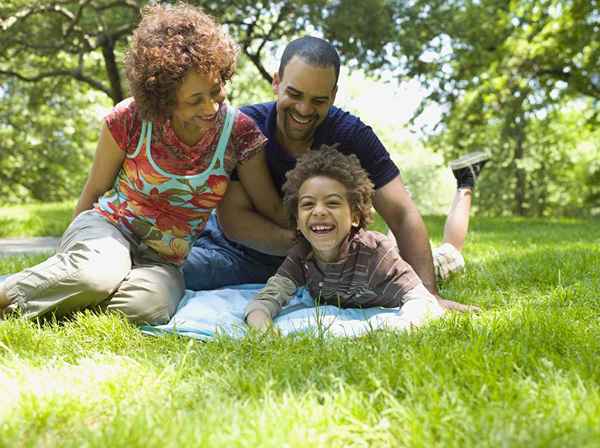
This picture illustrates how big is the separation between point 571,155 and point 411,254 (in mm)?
23069

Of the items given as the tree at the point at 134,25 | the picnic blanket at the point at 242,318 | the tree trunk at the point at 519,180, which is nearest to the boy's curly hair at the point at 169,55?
the picnic blanket at the point at 242,318

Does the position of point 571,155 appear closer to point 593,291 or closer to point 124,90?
point 124,90

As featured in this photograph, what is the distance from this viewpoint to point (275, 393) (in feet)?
5.83

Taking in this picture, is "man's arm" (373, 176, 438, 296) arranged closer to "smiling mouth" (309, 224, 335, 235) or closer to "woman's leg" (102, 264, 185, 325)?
"smiling mouth" (309, 224, 335, 235)

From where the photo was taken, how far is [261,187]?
136 inches

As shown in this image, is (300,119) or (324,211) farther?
(300,119)

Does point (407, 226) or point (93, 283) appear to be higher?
point (407, 226)

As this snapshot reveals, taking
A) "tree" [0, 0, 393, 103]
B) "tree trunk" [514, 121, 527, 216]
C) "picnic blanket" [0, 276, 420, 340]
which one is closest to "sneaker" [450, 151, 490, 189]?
"picnic blanket" [0, 276, 420, 340]

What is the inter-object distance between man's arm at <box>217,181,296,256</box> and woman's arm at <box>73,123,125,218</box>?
630 mm

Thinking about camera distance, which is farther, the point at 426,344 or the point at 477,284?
the point at 477,284

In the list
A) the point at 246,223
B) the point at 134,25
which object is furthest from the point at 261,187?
the point at 134,25

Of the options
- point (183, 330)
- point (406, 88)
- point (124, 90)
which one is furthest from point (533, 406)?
point (124, 90)

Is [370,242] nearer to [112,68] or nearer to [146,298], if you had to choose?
[146,298]

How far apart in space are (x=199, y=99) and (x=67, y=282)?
1.08 metres
